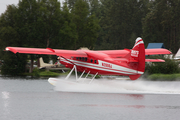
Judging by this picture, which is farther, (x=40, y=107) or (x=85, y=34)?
(x=85, y=34)

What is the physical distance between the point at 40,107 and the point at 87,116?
117 inches

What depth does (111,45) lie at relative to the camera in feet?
269

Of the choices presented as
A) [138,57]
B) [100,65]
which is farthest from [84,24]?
[138,57]

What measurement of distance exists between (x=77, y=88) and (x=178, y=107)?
22.8 ft

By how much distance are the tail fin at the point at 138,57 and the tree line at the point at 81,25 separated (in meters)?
23.2

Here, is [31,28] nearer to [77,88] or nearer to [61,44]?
[61,44]

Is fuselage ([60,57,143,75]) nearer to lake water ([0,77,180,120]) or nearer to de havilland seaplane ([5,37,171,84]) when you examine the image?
de havilland seaplane ([5,37,171,84])

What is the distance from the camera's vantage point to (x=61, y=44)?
158 feet

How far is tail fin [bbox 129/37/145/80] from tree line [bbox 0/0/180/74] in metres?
23.2

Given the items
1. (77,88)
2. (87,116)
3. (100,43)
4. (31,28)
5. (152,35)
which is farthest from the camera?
(100,43)

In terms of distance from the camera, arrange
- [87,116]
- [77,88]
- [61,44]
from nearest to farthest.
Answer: [87,116], [77,88], [61,44]

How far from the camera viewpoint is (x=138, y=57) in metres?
19.6

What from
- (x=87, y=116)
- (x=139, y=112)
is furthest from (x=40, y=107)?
(x=139, y=112)

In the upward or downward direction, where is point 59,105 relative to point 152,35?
downward
